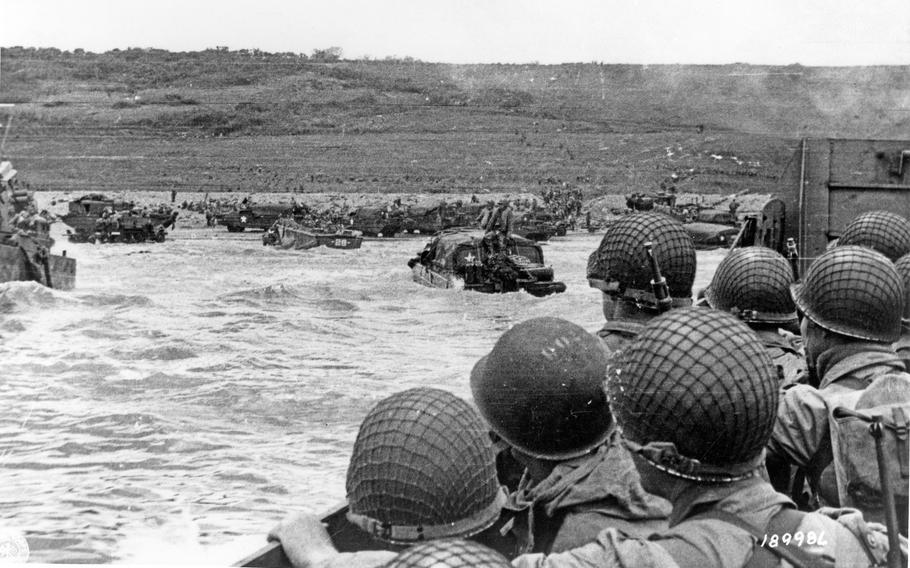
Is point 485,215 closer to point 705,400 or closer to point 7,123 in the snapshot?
point 7,123

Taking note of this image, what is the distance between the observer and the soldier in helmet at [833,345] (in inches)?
95.6

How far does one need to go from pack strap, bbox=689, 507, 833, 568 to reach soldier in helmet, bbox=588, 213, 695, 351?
4.34 ft

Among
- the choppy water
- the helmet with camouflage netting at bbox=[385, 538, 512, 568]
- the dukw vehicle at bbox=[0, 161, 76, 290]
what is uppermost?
the helmet with camouflage netting at bbox=[385, 538, 512, 568]

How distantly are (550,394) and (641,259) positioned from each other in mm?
1093

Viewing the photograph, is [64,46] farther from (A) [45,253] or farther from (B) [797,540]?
(B) [797,540]

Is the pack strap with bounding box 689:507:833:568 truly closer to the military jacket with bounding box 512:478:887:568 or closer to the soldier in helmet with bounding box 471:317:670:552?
the military jacket with bounding box 512:478:887:568

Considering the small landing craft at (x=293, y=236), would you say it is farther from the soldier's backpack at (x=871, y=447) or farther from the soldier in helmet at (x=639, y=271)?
the soldier's backpack at (x=871, y=447)

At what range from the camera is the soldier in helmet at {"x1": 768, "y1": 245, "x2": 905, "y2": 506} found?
95.6 inches

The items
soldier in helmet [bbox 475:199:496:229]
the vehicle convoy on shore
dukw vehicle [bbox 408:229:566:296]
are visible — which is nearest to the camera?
the vehicle convoy on shore

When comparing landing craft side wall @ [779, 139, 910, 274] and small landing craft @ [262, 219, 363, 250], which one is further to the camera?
small landing craft @ [262, 219, 363, 250]

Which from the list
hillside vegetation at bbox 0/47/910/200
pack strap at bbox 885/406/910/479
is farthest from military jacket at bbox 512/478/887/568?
hillside vegetation at bbox 0/47/910/200

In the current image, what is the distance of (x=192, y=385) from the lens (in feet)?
16.6

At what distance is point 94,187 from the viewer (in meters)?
5.36

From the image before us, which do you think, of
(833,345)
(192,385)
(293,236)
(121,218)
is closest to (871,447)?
(833,345)
